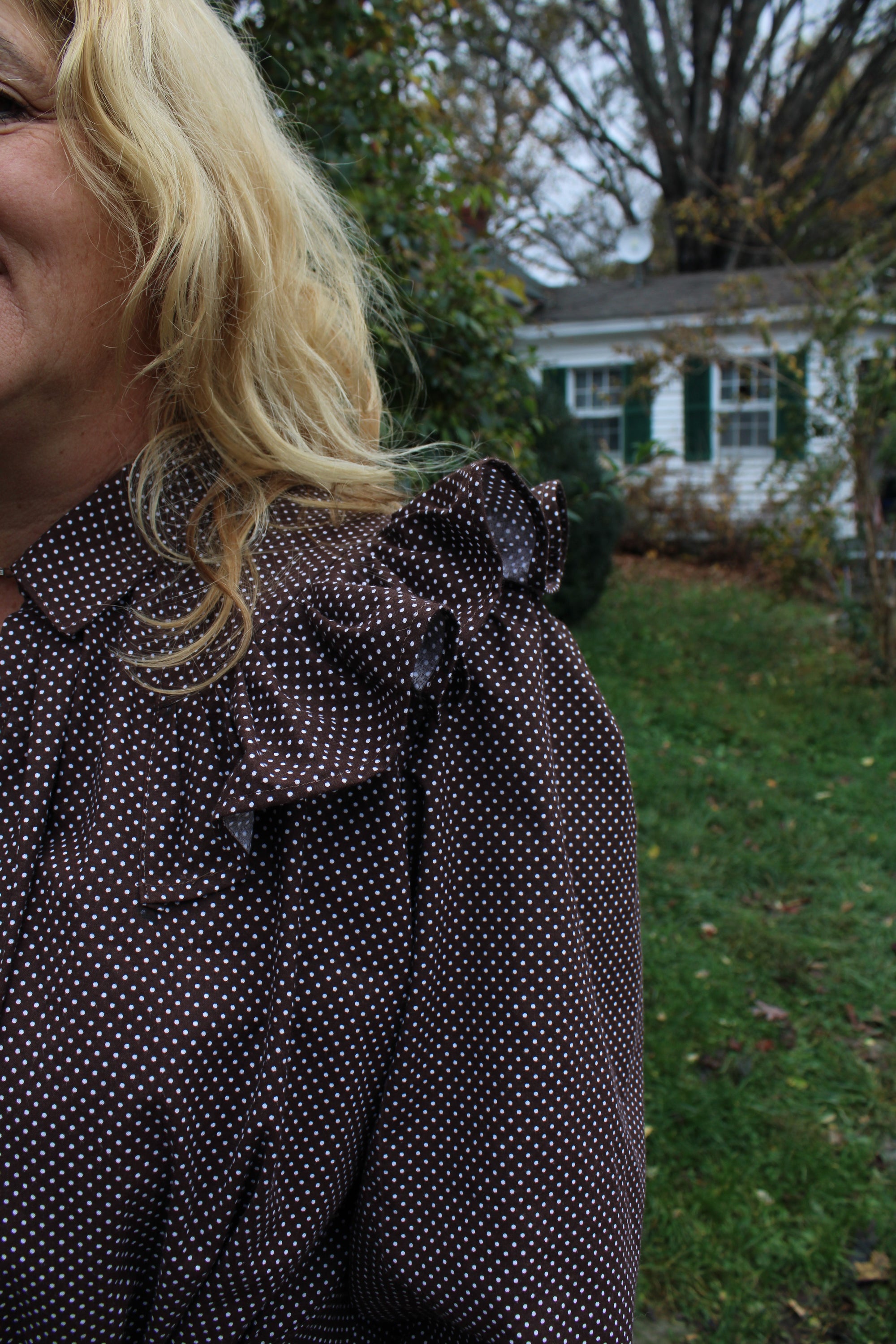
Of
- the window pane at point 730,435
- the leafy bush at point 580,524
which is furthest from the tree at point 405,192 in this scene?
the window pane at point 730,435

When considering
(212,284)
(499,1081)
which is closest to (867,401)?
(212,284)

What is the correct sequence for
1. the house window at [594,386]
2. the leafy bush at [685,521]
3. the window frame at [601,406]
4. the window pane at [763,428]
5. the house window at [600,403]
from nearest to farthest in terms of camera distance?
1. the leafy bush at [685,521]
2. the window pane at [763,428]
3. the window frame at [601,406]
4. the house window at [600,403]
5. the house window at [594,386]

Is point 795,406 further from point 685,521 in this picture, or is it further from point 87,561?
point 87,561

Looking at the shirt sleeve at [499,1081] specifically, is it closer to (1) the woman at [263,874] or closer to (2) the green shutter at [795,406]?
(1) the woman at [263,874]

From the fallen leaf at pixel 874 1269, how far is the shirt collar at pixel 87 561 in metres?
2.89

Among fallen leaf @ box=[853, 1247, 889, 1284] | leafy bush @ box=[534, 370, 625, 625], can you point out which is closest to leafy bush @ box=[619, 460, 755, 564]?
leafy bush @ box=[534, 370, 625, 625]

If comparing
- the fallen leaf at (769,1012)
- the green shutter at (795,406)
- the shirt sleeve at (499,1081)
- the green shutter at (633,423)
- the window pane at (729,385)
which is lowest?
the fallen leaf at (769,1012)

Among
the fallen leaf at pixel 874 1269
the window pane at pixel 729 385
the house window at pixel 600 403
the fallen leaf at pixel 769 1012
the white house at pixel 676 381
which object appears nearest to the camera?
the fallen leaf at pixel 874 1269

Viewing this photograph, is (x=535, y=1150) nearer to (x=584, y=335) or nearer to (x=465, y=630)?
(x=465, y=630)

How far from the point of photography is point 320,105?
326 cm

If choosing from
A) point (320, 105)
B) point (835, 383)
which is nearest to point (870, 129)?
point (835, 383)

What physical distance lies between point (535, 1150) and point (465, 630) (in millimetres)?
541

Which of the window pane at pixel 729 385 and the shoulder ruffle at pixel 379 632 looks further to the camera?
the window pane at pixel 729 385

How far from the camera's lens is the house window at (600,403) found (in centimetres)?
1744
